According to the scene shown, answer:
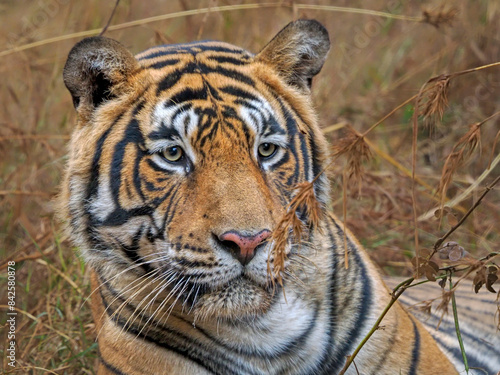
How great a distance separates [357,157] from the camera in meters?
1.79

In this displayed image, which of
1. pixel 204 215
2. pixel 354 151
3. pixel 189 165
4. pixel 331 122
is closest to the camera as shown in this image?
pixel 354 151

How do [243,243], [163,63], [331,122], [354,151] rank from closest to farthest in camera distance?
[354,151] < [243,243] < [163,63] < [331,122]

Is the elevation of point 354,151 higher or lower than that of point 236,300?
higher

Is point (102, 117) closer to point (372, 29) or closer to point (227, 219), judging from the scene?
point (227, 219)

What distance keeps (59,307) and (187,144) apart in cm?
143

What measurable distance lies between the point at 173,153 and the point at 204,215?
303mm

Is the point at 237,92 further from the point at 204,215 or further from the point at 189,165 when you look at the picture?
the point at 204,215

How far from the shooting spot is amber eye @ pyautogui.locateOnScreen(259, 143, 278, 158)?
234 centimetres

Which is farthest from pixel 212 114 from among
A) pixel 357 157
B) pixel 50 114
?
pixel 50 114

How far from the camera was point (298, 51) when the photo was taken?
2.62 metres

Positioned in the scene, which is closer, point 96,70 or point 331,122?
point 96,70

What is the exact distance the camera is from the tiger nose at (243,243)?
1.97 m

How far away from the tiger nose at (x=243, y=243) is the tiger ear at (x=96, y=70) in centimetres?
80

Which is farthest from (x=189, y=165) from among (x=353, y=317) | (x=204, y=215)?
(x=353, y=317)
